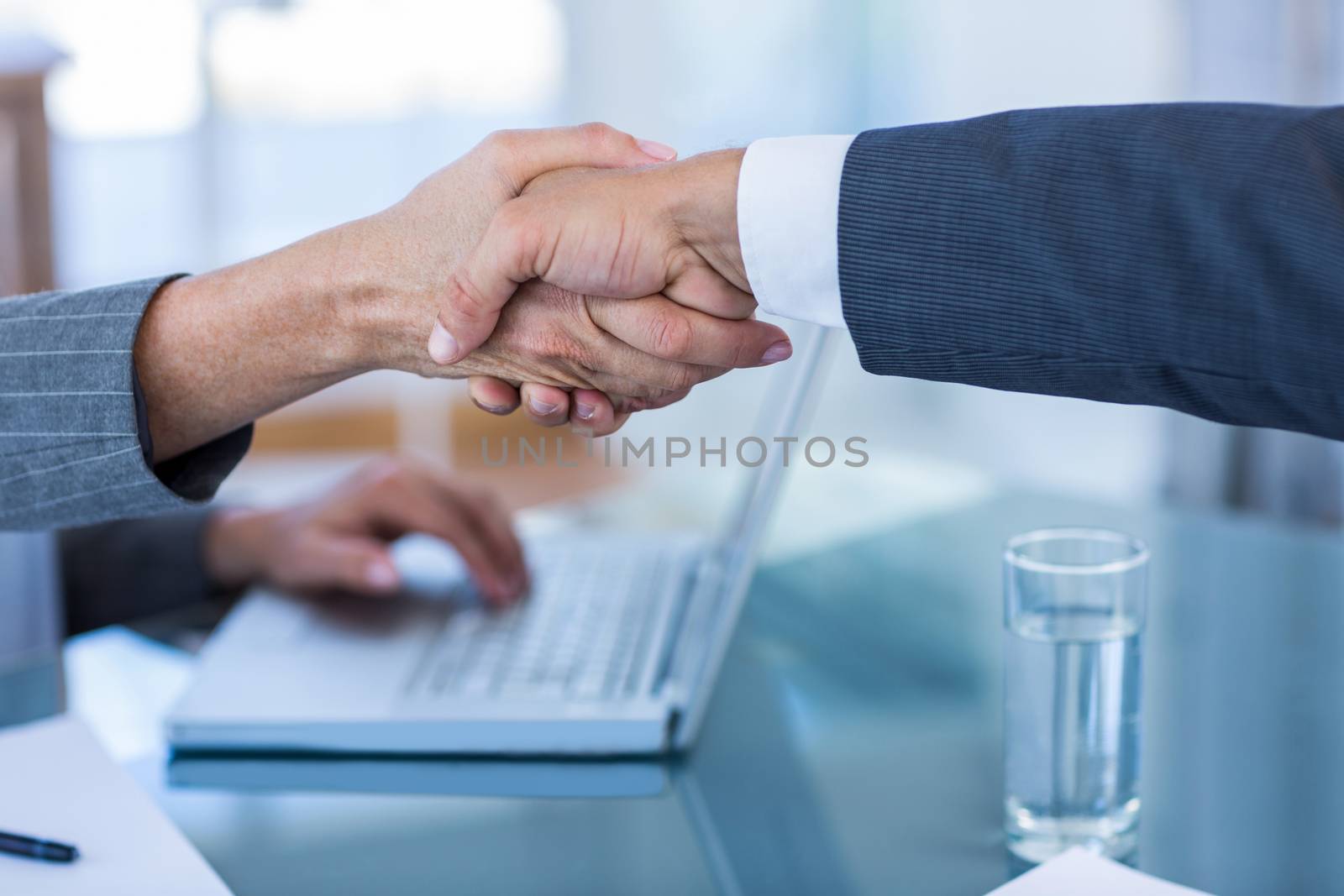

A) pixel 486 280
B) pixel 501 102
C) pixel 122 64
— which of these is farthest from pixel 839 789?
pixel 122 64

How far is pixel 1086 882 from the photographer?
0.61 m

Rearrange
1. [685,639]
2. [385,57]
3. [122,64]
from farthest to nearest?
1. [385,57]
2. [122,64]
3. [685,639]

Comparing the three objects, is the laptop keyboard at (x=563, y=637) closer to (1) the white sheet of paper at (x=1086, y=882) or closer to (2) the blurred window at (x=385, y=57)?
(1) the white sheet of paper at (x=1086, y=882)

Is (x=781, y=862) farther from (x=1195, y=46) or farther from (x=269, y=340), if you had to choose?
(x=1195, y=46)

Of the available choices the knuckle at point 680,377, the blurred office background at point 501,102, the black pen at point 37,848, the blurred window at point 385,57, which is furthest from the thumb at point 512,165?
the blurred window at point 385,57

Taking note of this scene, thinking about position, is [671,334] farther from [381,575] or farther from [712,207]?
[381,575]

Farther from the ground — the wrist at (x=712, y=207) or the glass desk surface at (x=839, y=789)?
the wrist at (x=712, y=207)

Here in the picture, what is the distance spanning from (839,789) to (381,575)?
1.54 ft

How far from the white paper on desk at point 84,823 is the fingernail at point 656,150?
0.48 m

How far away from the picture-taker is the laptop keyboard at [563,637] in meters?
0.88

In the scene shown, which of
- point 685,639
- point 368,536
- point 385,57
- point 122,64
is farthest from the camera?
point 385,57

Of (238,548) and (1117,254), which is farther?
(238,548)

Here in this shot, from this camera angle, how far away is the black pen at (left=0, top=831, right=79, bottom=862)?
667mm

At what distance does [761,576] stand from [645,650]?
290mm
